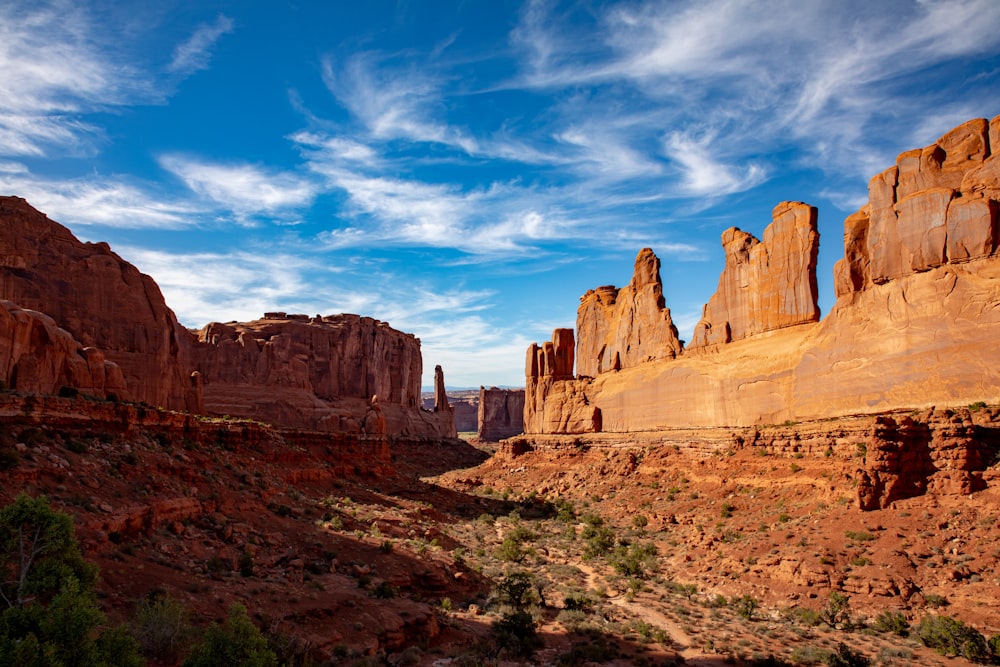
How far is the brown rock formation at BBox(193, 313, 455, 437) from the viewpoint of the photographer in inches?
2544

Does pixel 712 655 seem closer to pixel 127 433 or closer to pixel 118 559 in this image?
pixel 118 559

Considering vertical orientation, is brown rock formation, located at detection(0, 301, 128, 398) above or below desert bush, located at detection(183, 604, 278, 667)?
above

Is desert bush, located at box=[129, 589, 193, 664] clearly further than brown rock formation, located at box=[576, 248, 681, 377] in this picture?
No

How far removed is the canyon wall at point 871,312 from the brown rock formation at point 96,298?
30.8m

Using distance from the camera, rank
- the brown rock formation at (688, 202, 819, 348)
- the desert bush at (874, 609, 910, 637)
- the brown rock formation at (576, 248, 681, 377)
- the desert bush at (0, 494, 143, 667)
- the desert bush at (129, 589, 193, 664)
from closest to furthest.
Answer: the desert bush at (0, 494, 143, 667) < the desert bush at (129, 589, 193, 664) < the desert bush at (874, 609, 910, 637) < the brown rock formation at (688, 202, 819, 348) < the brown rock formation at (576, 248, 681, 377)

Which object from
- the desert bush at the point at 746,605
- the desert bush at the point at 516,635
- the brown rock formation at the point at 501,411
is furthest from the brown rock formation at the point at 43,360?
the brown rock formation at the point at 501,411

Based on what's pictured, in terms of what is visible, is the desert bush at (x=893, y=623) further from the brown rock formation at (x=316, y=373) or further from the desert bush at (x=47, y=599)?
the brown rock formation at (x=316, y=373)

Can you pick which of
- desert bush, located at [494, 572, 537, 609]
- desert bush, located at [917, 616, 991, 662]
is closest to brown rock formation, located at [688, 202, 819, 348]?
desert bush, located at [917, 616, 991, 662]

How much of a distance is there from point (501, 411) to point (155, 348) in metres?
97.9

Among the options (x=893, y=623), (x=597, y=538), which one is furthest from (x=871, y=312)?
(x=597, y=538)

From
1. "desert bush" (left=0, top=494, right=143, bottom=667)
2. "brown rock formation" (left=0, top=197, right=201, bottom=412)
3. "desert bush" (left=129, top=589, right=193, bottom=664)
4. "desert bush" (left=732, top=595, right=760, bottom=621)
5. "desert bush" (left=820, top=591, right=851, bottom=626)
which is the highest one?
"brown rock formation" (left=0, top=197, right=201, bottom=412)

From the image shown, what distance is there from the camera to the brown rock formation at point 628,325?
153ft

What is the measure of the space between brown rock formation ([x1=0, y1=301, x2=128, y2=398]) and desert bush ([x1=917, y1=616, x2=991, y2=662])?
81.2ft

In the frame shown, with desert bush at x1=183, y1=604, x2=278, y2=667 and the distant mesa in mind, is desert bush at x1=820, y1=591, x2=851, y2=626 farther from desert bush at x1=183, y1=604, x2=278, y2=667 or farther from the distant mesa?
the distant mesa
